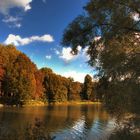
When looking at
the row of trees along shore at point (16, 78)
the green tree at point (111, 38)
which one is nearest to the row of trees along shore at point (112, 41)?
the green tree at point (111, 38)

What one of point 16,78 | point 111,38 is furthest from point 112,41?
point 16,78

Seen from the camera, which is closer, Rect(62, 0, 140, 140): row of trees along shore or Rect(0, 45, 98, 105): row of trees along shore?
Rect(62, 0, 140, 140): row of trees along shore

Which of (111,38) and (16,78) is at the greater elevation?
(16,78)

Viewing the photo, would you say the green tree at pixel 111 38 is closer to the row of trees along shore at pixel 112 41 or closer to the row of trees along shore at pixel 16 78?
the row of trees along shore at pixel 112 41

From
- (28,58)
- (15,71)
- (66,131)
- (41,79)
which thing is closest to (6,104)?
(15,71)

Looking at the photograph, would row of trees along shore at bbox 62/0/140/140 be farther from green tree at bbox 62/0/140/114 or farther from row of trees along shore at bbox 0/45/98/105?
row of trees along shore at bbox 0/45/98/105

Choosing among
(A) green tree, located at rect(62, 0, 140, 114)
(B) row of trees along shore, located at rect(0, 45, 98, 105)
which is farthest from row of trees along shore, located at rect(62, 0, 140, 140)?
(B) row of trees along shore, located at rect(0, 45, 98, 105)

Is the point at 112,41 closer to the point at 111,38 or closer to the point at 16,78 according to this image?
the point at 111,38

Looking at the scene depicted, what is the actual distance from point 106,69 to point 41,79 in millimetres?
86227

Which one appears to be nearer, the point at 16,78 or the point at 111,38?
the point at 111,38

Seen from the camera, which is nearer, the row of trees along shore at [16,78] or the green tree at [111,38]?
the green tree at [111,38]

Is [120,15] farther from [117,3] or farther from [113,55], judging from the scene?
[113,55]

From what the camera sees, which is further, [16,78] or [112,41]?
[16,78]

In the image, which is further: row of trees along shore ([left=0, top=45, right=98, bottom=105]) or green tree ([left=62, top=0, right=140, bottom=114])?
row of trees along shore ([left=0, top=45, right=98, bottom=105])
